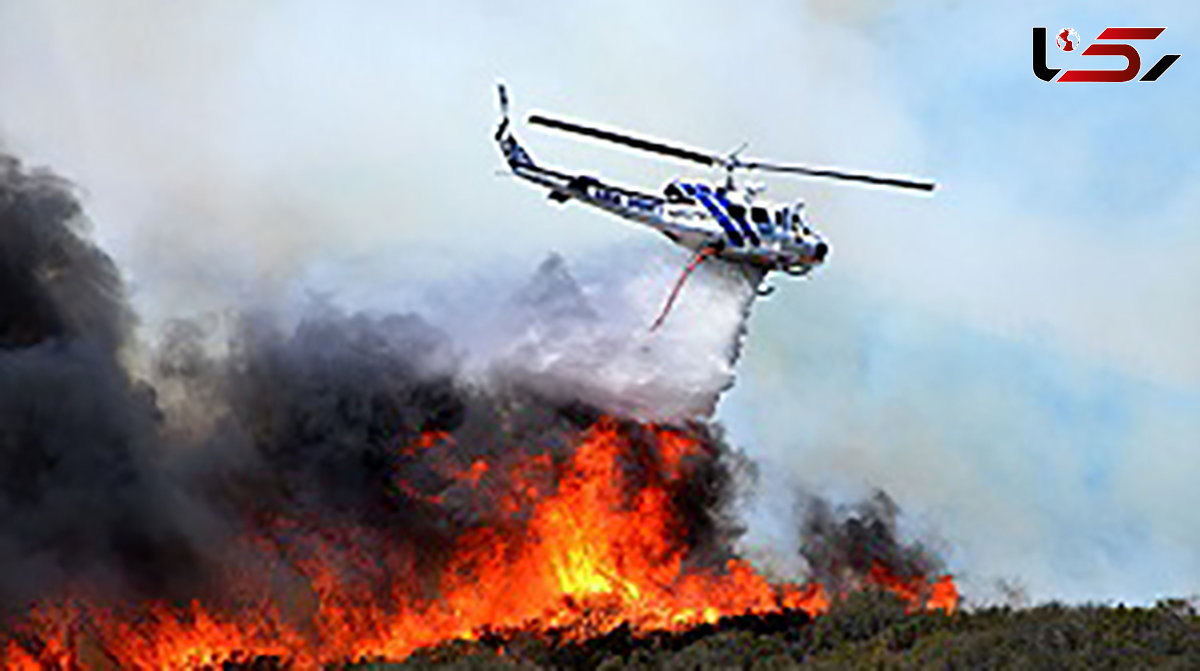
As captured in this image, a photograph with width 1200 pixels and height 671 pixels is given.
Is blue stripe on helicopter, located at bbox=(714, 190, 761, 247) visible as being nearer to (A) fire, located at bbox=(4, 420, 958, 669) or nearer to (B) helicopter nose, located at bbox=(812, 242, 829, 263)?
(B) helicopter nose, located at bbox=(812, 242, 829, 263)

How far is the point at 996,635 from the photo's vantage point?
53062mm

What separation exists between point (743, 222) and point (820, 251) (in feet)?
14.4

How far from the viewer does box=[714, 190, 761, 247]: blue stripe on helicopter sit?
6638cm

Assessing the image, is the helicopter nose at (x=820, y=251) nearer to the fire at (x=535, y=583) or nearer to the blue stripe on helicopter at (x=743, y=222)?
the blue stripe on helicopter at (x=743, y=222)

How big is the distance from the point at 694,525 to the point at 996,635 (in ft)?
150

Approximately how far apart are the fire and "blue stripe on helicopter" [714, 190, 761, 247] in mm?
24646

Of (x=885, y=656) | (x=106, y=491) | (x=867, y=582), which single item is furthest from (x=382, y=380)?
(x=885, y=656)

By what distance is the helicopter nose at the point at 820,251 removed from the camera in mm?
68625

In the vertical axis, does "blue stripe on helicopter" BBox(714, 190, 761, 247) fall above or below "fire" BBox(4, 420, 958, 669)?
above

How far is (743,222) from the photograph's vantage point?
6662cm

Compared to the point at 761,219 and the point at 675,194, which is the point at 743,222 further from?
the point at 675,194

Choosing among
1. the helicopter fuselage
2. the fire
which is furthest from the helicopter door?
the fire

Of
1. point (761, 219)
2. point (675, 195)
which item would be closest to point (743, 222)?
point (761, 219)

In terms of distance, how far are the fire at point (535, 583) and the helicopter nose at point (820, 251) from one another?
24076 mm
